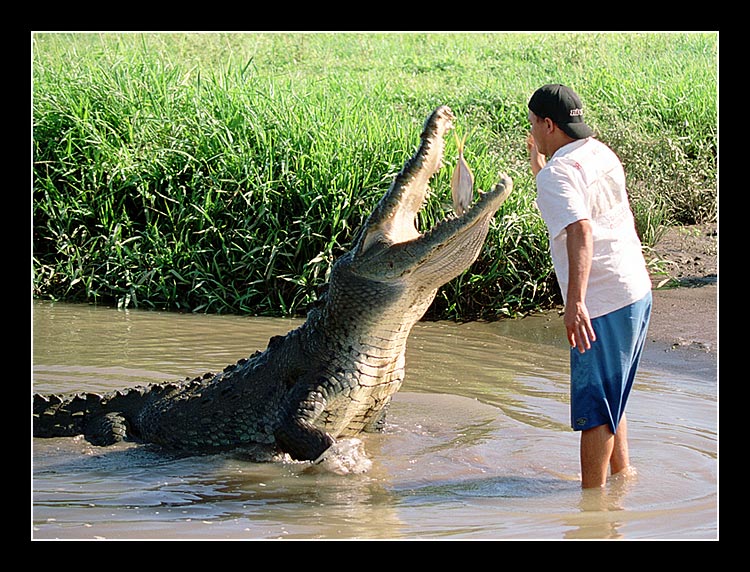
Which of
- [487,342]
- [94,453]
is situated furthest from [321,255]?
[94,453]

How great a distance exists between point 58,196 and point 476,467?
15.8ft

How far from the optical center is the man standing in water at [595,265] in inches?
145

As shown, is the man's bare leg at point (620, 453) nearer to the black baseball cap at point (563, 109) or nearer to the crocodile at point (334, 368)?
the crocodile at point (334, 368)

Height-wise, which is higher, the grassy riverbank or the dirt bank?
the grassy riverbank

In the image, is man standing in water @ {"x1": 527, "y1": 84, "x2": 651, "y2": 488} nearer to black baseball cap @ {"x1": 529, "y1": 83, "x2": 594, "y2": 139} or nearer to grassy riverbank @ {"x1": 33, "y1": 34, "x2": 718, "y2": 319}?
black baseball cap @ {"x1": 529, "y1": 83, "x2": 594, "y2": 139}

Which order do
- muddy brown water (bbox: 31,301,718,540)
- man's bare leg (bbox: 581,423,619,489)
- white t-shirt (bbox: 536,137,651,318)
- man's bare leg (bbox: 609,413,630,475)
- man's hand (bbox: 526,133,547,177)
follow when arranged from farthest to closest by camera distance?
man's hand (bbox: 526,133,547,177) → man's bare leg (bbox: 609,413,630,475) → man's bare leg (bbox: 581,423,619,489) → white t-shirt (bbox: 536,137,651,318) → muddy brown water (bbox: 31,301,718,540)

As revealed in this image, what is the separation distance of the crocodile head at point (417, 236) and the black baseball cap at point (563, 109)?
0.46 metres

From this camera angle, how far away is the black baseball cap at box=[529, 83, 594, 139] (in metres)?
3.88

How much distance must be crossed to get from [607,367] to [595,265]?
0.38 m

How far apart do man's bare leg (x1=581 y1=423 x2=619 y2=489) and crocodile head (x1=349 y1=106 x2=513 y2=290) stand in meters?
0.89

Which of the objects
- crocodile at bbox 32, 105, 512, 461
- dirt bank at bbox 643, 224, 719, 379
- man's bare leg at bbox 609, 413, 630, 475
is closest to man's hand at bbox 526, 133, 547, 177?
crocodile at bbox 32, 105, 512, 461

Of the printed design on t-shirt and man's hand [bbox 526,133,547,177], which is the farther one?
man's hand [bbox 526,133,547,177]

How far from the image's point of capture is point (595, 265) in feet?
12.4

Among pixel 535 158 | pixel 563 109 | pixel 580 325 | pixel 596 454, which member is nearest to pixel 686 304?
pixel 535 158
